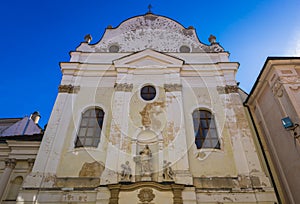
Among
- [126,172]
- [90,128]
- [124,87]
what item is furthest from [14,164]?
[124,87]

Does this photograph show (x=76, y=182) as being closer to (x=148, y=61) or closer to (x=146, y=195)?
(x=146, y=195)

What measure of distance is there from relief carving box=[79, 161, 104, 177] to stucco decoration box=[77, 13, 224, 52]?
275 inches

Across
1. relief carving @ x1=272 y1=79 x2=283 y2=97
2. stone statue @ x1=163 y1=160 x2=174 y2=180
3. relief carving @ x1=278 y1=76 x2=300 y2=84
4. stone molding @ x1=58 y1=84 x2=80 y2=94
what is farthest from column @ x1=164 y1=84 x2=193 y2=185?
stone molding @ x1=58 y1=84 x2=80 y2=94

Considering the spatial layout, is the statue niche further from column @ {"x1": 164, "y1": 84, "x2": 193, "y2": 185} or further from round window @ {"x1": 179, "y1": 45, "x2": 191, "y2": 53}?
round window @ {"x1": 179, "y1": 45, "x2": 191, "y2": 53}

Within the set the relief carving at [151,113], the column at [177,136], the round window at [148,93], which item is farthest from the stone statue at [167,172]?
the round window at [148,93]

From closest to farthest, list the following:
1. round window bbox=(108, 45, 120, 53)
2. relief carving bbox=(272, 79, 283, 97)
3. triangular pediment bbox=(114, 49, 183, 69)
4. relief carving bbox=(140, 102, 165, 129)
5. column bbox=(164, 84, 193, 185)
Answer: relief carving bbox=(272, 79, 283, 97) → column bbox=(164, 84, 193, 185) → relief carving bbox=(140, 102, 165, 129) → triangular pediment bbox=(114, 49, 183, 69) → round window bbox=(108, 45, 120, 53)

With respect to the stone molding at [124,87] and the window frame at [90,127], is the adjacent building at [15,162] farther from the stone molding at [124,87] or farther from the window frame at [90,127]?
the stone molding at [124,87]

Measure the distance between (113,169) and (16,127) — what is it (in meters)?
11.2

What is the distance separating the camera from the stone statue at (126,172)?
7.79 metres

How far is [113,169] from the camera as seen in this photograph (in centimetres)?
813

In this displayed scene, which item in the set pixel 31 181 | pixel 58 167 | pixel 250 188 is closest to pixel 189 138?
pixel 250 188

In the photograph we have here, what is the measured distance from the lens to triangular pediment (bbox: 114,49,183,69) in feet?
36.9

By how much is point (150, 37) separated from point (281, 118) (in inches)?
337

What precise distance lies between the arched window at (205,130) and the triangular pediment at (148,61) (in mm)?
2918
